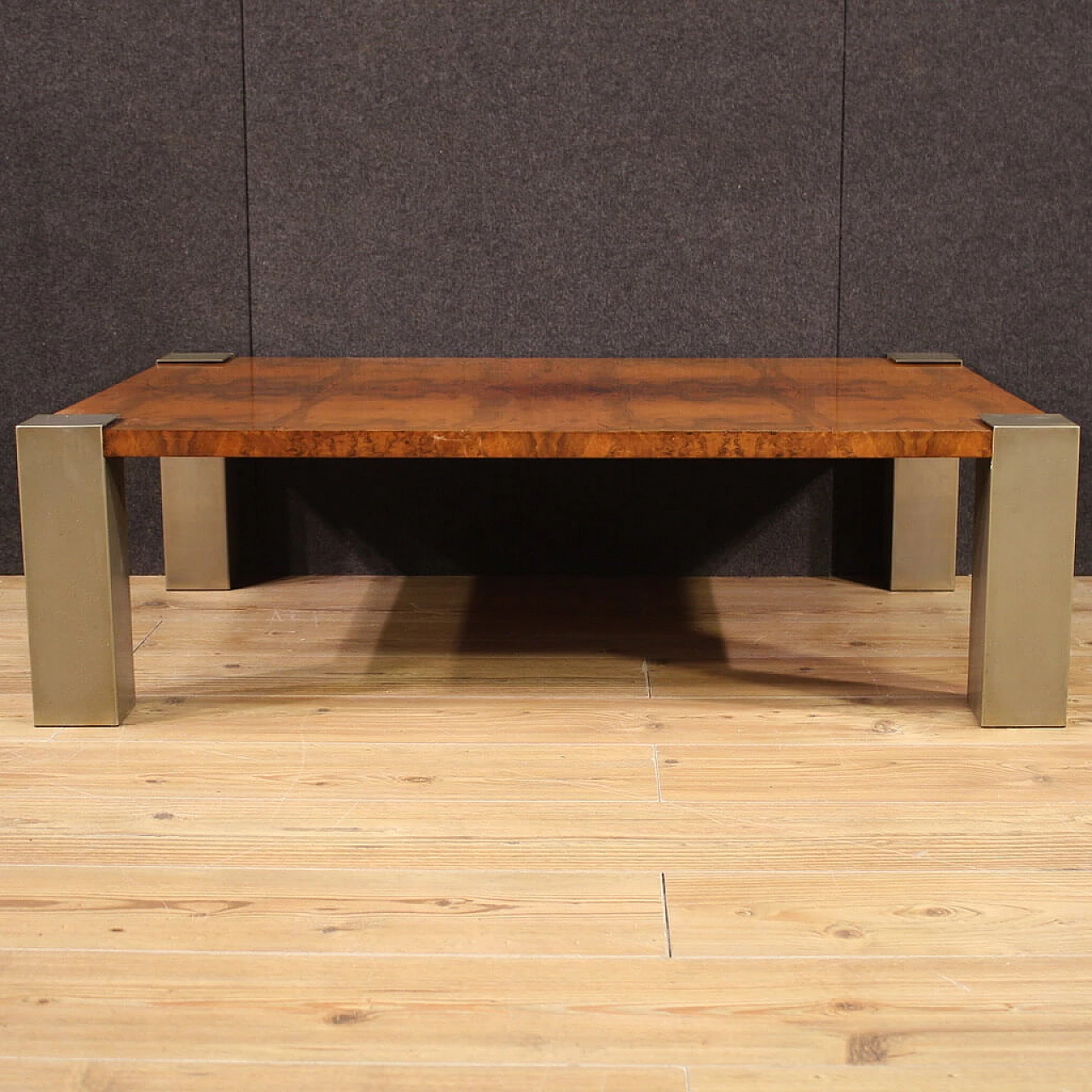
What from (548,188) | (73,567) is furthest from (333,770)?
(548,188)

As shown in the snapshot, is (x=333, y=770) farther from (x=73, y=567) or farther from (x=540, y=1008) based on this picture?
(x=540, y=1008)

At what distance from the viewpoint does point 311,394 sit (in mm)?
2213

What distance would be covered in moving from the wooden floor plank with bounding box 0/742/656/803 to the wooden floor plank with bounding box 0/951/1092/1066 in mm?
396

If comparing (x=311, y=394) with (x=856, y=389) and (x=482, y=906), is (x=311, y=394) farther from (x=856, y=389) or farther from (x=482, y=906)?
(x=482, y=906)

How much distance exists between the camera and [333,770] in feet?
6.08

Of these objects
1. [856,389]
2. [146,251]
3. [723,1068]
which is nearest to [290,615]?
[146,251]

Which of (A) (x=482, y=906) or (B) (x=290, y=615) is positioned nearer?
(A) (x=482, y=906)

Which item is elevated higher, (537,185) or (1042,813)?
(537,185)

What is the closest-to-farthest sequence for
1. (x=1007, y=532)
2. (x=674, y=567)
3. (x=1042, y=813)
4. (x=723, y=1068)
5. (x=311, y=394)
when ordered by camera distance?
1. (x=723, y=1068)
2. (x=1042, y=813)
3. (x=1007, y=532)
4. (x=311, y=394)
5. (x=674, y=567)

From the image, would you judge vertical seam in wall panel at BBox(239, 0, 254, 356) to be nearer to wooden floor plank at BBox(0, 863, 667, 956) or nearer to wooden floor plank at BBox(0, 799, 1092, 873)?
wooden floor plank at BBox(0, 799, 1092, 873)

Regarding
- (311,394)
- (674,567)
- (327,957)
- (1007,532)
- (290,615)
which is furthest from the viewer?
(674,567)

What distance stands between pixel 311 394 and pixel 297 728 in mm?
506

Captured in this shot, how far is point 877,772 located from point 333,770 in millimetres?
661

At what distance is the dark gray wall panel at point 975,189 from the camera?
2.60m
